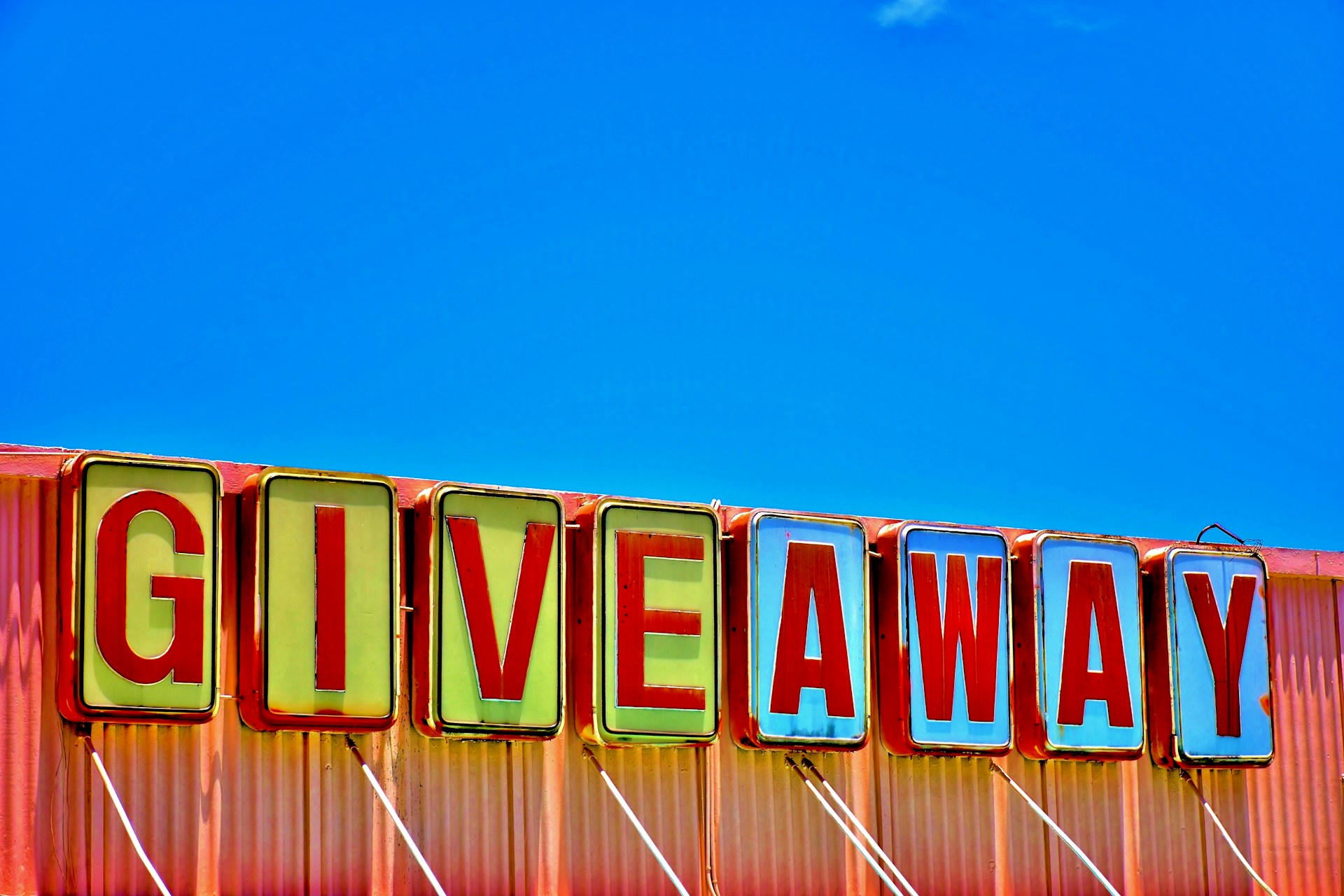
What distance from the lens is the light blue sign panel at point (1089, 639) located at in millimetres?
17156

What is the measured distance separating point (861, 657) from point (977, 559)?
1653mm

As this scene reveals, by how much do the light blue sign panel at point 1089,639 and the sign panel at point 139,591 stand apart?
8272 mm

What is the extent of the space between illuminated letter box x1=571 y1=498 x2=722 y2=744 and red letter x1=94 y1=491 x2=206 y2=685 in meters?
3.41

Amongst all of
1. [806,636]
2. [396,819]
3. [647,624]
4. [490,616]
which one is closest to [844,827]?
[806,636]

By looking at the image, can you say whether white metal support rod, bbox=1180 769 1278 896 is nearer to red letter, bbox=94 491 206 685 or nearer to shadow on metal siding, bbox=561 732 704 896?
shadow on metal siding, bbox=561 732 704 896

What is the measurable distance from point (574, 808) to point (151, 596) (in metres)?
4.17

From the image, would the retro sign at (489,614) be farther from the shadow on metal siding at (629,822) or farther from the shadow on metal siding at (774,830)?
the shadow on metal siding at (774,830)

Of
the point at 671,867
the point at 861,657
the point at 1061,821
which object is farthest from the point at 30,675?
the point at 1061,821

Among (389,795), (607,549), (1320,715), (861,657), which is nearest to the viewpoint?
(389,795)

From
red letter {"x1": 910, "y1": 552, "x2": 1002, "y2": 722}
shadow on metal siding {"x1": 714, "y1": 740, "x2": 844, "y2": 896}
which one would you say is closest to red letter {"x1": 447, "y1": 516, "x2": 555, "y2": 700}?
shadow on metal siding {"x1": 714, "y1": 740, "x2": 844, "y2": 896}

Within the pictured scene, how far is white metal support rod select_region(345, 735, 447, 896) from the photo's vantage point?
523 inches

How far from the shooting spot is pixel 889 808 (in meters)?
16.7

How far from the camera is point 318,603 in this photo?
13688mm

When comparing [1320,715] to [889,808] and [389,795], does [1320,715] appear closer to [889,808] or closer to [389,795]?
[889,808]
